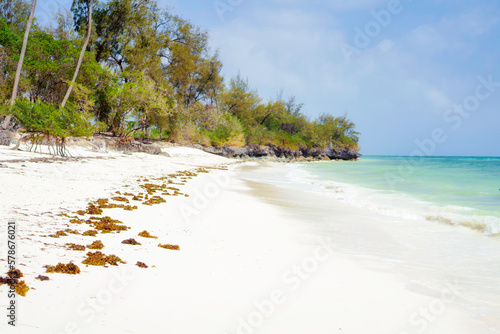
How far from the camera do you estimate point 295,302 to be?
2502mm

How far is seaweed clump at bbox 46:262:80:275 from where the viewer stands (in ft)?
7.64

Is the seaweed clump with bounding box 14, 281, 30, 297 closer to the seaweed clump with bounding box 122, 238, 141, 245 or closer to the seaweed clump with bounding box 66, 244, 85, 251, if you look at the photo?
the seaweed clump with bounding box 66, 244, 85, 251

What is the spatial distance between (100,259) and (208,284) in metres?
1.03

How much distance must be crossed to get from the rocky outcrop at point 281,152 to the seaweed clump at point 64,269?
32382mm

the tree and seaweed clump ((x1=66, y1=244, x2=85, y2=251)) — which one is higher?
the tree

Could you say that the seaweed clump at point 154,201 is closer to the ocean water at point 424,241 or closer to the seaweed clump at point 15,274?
the ocean water at point 424,241

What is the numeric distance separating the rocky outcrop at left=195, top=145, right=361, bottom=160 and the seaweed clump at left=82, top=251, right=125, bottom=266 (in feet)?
105

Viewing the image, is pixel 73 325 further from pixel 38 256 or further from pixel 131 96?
pixel 131 96

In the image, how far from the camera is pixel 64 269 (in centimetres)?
236

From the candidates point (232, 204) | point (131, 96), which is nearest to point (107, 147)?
point (131, 96)

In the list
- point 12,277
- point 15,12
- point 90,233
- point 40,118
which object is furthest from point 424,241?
point 15,12

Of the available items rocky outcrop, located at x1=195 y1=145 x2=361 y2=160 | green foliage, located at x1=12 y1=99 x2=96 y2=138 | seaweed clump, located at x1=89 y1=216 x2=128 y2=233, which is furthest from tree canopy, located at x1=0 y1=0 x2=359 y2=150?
seaweed clump, located at x1=89 y1=216 x2=128 y2=233

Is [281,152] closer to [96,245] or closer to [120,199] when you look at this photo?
[120,199]

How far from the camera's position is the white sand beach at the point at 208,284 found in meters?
1.97
